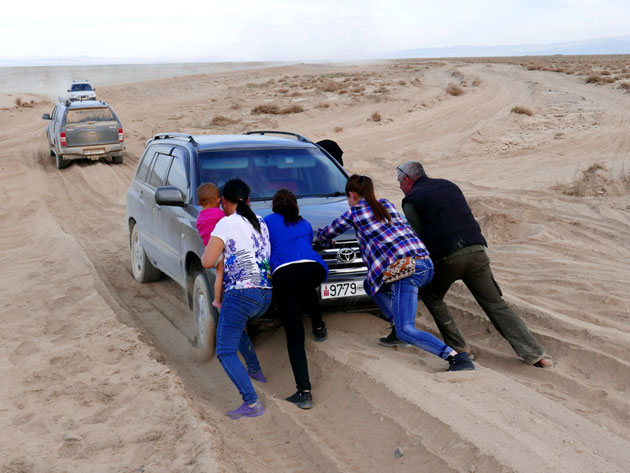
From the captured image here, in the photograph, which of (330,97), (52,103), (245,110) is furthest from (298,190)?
(52,103)

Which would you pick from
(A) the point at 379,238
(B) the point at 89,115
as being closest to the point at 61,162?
(B) the point at 89,115

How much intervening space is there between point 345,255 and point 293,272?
3.27 feet

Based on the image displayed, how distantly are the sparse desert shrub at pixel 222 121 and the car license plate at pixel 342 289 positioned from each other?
72.6 feet

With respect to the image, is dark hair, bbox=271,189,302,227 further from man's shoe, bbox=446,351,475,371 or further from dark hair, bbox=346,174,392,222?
man's shoe, bbox=446,351,475,371

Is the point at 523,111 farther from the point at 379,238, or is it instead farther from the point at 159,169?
the point at 379,238

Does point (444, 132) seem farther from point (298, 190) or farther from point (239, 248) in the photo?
point (239, 248)

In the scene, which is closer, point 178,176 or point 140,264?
point 178,176

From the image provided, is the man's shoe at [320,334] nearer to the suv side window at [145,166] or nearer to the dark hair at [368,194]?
the dark hair at [368,194]

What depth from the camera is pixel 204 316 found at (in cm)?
594

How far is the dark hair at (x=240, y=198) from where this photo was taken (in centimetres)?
486

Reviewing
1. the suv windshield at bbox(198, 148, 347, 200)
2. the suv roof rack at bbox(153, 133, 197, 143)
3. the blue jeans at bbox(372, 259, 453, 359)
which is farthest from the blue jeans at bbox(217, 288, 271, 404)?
the suv roof rack at bbox(153, 133, 197, 143)

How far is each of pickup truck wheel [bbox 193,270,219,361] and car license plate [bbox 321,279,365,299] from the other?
3.07 feet

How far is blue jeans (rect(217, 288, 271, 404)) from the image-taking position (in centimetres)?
485

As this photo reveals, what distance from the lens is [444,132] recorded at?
23.6 meters
